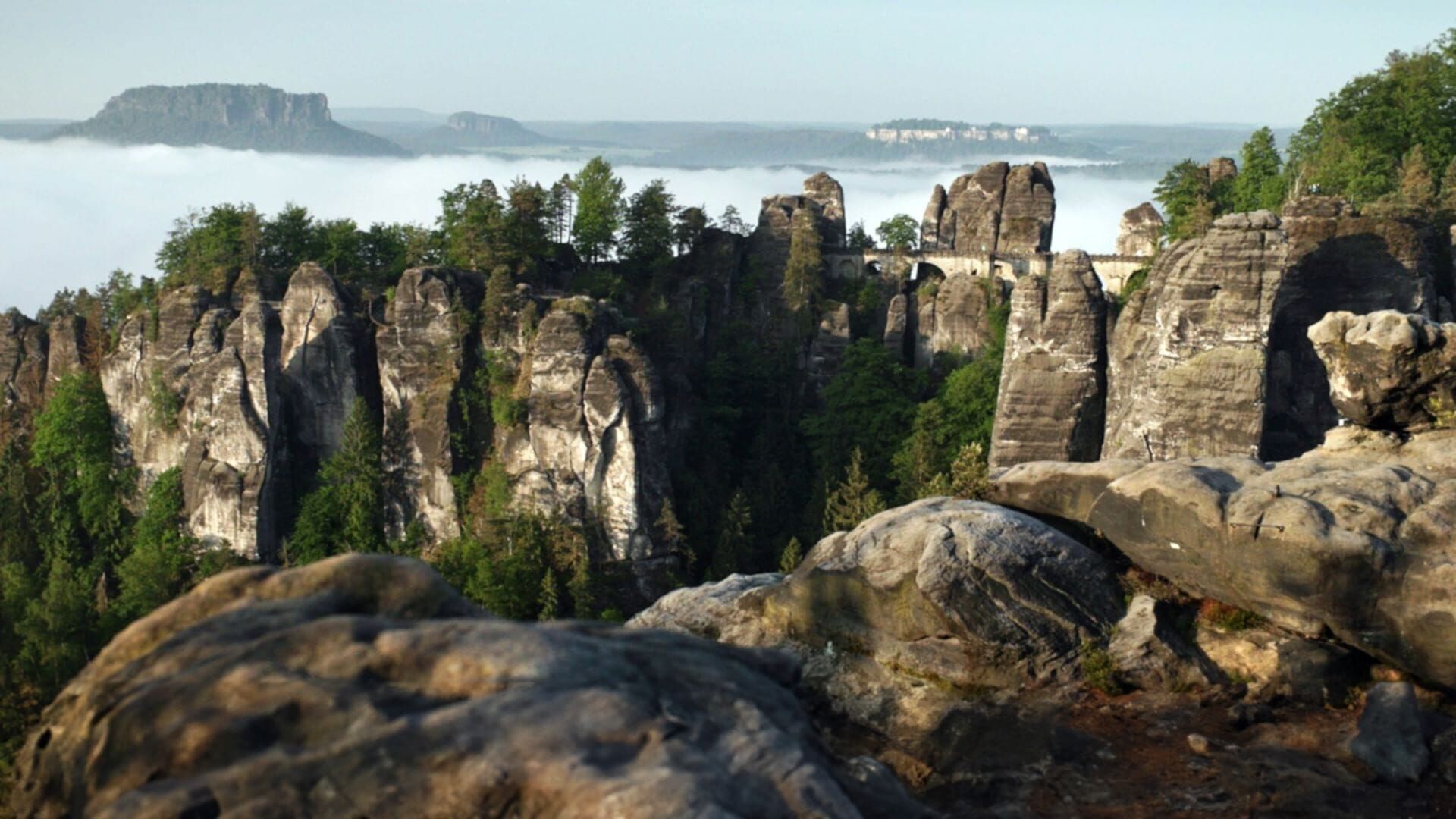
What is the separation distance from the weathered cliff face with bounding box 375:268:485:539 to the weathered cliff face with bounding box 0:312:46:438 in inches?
687

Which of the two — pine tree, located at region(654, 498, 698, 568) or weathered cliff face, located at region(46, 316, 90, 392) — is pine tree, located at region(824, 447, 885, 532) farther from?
weathered cliff face, located at region(46, 316, 90, 392)

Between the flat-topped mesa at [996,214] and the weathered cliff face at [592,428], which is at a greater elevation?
the flat-topped mesa at [996,214]

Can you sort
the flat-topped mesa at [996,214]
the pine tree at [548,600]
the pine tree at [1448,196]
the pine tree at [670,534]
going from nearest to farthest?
the pine tree at [548,600] → the pine tree at [1448,196] → the pine tree at [670,534] → the flat-topped mesa at [996,214]

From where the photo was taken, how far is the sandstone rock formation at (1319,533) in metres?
15.6

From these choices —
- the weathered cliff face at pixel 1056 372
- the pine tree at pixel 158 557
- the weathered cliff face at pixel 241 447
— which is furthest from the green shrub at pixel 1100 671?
the weathered cliff face at pixel 241 447

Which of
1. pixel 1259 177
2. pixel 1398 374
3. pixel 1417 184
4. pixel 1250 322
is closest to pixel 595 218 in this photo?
pixel 1259 177

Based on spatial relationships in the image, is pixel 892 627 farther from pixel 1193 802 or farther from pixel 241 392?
pixel 241 392

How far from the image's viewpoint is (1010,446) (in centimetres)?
3878

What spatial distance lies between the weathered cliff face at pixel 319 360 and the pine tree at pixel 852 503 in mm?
16054

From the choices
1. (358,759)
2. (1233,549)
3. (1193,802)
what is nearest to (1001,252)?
(1233,549)

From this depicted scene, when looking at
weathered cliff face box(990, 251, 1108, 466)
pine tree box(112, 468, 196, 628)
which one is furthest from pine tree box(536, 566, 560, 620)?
weathered cliff face box(990, 251, 1108, 466)

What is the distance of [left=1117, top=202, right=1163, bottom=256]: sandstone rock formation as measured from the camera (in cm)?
5375

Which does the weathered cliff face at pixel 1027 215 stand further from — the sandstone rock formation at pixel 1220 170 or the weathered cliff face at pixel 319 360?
the weathered cliff face at pixel 319 360

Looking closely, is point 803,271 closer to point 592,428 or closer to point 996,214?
point 996,214
